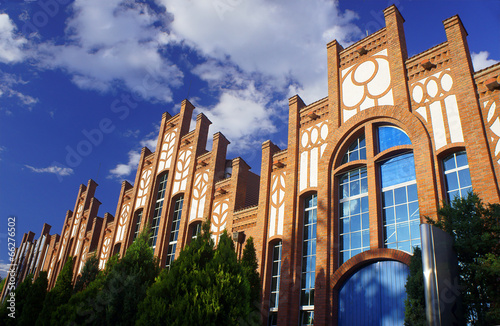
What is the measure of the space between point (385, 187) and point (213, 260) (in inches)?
257

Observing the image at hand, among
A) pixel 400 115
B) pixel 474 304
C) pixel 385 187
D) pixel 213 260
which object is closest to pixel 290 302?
pixel 213 260

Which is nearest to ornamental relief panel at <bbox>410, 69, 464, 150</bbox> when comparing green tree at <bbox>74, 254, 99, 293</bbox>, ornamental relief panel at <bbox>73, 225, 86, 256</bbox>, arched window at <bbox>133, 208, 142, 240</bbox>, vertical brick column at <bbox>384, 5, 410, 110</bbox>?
vertical brick column at <bbox>384, 5, 410, 110</bbox>

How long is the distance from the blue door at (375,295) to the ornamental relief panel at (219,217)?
726cm

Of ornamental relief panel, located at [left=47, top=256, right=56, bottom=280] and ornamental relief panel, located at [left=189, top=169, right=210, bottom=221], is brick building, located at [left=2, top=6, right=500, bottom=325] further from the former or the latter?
ornamental relief panel, located at [left=47, top=256, right=56, bottom=280]

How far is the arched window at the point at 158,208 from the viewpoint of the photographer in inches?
893

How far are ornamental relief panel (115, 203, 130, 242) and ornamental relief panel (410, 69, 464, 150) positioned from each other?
62.8 feet

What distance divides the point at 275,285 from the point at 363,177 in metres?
5.58

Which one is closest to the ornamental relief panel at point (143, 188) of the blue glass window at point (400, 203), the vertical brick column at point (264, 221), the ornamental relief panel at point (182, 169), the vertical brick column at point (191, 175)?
the ornamental relief panel at point (182, 169)

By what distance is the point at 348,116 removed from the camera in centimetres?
1523

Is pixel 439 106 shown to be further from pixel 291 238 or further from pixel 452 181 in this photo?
pixel 291 238

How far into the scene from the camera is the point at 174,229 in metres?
21.7

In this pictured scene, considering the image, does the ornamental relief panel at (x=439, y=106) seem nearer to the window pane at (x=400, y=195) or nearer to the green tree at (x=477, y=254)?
the window pane at (x=400, y=195)

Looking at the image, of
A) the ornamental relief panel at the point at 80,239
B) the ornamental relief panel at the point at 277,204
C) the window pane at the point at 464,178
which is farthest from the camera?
the ornamental relief panel at the point at 80,239

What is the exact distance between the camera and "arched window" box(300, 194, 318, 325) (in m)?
13.7
